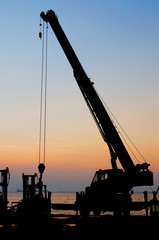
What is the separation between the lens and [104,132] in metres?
26.5

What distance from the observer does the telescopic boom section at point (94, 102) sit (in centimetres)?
2586

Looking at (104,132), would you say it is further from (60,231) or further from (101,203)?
(60,231)

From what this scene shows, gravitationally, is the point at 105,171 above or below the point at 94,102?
below

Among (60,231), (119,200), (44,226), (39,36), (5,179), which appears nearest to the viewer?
(60,231)

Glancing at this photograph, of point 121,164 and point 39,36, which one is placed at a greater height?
point 39,36

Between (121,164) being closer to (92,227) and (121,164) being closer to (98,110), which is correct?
(98,110)

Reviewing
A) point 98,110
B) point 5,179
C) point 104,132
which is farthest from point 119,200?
point 5,179

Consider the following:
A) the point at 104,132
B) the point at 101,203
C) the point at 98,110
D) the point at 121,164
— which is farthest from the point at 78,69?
the point at 101,203

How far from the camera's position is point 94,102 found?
26766 millimetres

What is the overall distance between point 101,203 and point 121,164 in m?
3.25

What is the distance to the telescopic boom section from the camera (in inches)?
1018

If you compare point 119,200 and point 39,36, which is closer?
point 119,200

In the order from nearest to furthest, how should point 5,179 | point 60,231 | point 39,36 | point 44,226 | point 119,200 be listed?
point 60,231 → point 44,226 → point 5,179 → point 119,200 → point 39,36

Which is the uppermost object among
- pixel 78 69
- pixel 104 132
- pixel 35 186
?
pixel 78 69
